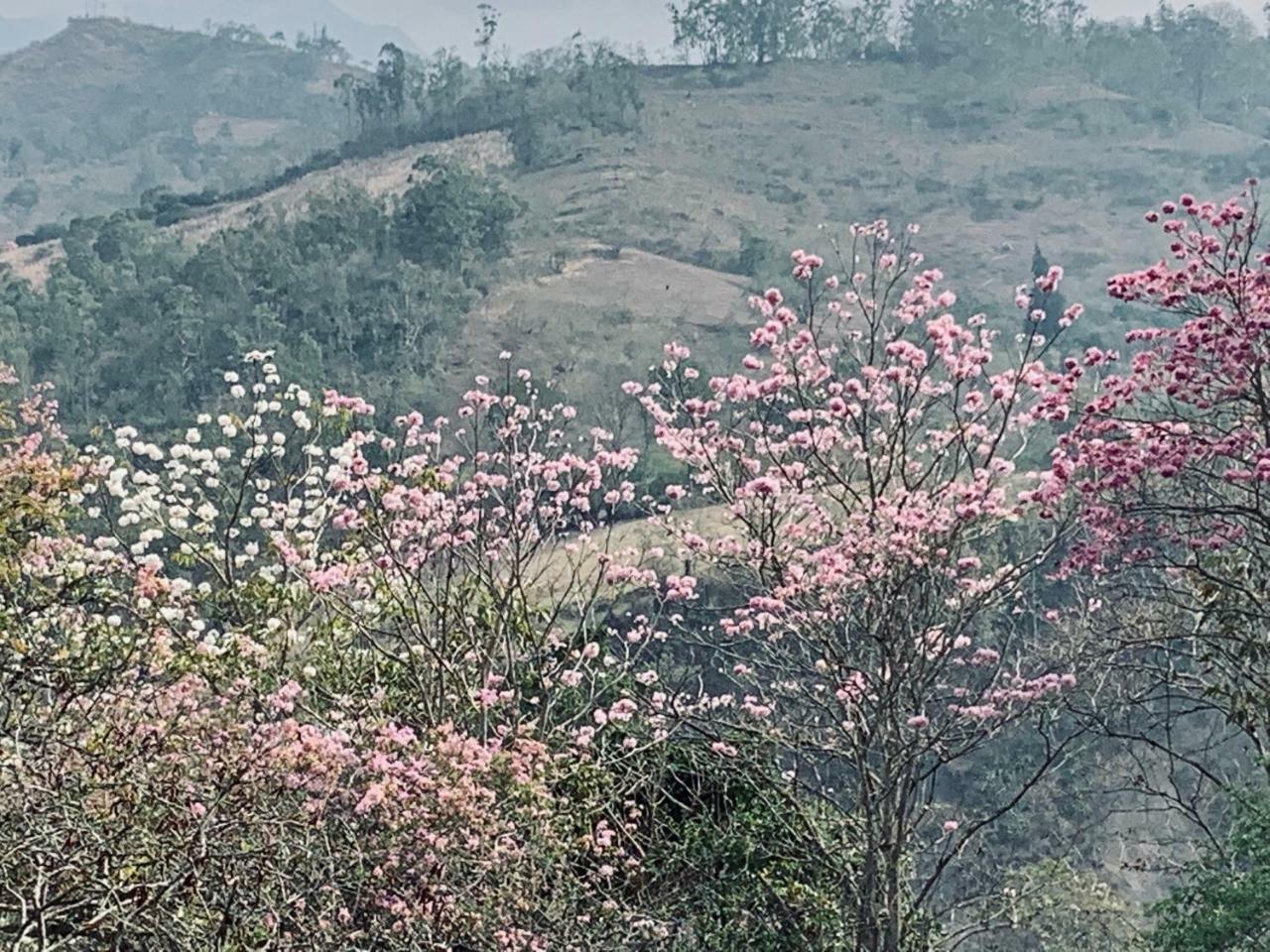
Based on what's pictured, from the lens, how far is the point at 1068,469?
7586mm

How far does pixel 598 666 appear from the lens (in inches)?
472

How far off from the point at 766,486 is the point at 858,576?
2.32 feet

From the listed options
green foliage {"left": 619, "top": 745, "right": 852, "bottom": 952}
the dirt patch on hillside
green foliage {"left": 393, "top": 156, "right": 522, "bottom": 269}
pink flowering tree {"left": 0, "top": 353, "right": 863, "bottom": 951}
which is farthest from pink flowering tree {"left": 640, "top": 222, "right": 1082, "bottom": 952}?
green foliage {"left": 393, "top": 156, "right": 522, "bottom": 269}

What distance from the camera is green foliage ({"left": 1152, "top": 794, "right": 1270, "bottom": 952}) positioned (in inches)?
348

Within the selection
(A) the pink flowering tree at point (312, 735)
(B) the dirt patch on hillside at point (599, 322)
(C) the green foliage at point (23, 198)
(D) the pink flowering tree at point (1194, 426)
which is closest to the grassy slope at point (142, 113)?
(C) the green foliage at point (23, 198)

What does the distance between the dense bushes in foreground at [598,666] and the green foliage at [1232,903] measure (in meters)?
0.19

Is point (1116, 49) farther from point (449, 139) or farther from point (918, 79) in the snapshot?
point (449, 139)

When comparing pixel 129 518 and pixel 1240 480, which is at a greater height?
pixel 1240 480

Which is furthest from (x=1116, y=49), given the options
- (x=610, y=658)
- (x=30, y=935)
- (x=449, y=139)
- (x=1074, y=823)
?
(x=30, y=935)

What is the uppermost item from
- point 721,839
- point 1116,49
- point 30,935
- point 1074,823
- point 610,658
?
point 1116,49

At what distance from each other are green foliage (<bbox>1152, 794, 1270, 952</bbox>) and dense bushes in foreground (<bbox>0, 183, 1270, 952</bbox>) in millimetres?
186

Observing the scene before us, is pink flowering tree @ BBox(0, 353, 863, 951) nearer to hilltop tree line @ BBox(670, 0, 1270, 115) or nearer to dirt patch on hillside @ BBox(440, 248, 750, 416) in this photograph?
dirt patch on hillside @ BBox(440, 248, 750, 416)

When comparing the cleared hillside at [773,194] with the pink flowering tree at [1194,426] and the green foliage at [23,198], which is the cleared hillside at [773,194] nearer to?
the pink flowering tree at [1194,426]

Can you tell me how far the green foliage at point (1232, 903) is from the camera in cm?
885
